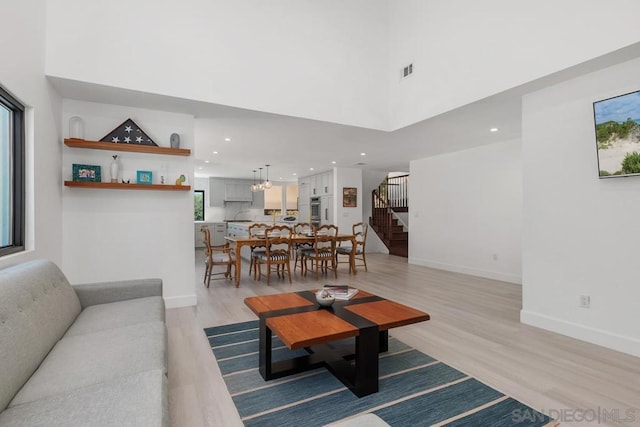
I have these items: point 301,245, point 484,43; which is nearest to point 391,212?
point 301,245

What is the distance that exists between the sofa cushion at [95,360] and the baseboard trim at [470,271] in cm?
532

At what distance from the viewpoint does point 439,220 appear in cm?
676

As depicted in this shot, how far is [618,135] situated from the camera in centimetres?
265

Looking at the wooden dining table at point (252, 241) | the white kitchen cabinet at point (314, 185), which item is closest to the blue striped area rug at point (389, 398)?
the wooden dining table at point (252, 241)

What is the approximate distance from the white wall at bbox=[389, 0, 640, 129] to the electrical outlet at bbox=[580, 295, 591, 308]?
208cm

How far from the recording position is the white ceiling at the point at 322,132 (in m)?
3.29

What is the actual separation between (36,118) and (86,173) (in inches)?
34.2

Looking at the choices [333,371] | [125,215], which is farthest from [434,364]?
[125,215]

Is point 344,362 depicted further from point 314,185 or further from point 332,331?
point 314,185

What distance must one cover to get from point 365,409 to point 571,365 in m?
1.74

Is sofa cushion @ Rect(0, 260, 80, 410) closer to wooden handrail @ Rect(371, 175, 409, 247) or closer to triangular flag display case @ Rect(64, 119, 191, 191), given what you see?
triangular flag display case @ Rect(64, 119, 191, 191)

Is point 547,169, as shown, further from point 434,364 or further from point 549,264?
point 434,364

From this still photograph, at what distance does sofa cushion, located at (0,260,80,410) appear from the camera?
50.9 inches

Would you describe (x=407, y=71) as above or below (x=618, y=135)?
above
